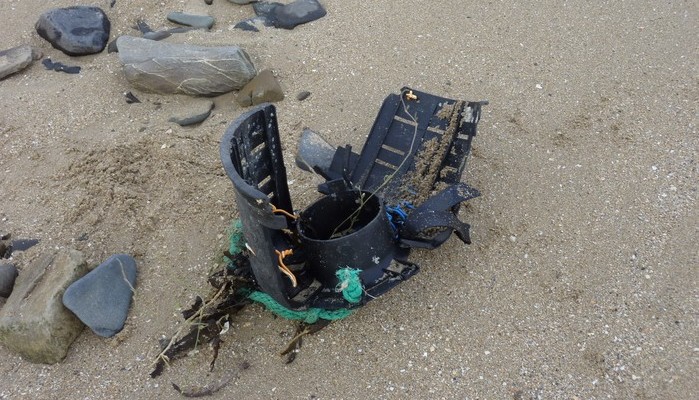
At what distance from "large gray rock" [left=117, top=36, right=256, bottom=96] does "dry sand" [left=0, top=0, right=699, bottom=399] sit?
12 centimetres

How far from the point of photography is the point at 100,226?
12.1ft

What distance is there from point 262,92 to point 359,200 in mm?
1529

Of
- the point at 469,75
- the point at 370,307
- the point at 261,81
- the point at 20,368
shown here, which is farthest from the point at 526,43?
the point at 20,368

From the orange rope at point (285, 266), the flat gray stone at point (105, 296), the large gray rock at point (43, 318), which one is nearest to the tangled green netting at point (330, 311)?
the orange rope at point (285, 266)

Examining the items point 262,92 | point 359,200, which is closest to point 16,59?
point 262,92

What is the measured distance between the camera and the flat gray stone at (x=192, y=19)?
5145mm

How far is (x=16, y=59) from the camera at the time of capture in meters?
4.95

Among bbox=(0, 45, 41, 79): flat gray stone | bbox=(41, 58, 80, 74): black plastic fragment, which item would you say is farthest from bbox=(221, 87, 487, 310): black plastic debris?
bbox=(0, 45, 41, 79): flat gray stone

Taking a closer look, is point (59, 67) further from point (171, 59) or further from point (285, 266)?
point (285, 266)

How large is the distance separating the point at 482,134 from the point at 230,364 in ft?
6.91

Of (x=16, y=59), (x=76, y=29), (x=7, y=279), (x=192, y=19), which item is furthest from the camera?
(x=192, y=19)

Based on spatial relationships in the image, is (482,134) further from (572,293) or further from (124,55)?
(124,55)

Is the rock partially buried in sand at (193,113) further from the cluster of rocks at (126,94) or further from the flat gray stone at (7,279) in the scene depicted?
the flat gray stone at (7,279)

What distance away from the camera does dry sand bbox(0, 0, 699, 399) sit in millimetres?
2943
